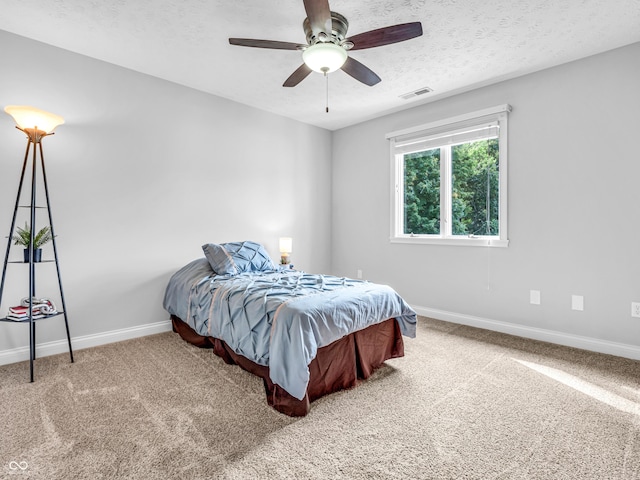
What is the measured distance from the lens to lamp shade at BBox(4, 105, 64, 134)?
2.36m

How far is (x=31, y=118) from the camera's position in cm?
241

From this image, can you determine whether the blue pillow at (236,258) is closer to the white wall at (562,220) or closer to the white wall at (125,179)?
the white wall at (125,179)

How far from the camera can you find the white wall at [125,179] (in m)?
2.75

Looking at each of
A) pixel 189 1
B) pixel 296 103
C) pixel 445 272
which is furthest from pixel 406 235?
pixel 189 1

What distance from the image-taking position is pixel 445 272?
3.91 m

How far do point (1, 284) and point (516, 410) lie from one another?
364cm

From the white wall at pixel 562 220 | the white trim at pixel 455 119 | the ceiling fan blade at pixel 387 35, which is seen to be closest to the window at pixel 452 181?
the white trim at pixel 455 119

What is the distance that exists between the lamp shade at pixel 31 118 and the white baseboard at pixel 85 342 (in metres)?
1.76

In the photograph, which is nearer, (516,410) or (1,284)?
(516,410)

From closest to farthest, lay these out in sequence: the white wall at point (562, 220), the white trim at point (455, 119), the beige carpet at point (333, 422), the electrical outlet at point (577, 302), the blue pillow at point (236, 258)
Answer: the beige carpet at point (333, 422) → the white wall at point (562, 220) → the electrical outlet at point (577, 302) → the blue pillow at point (236, 258) → the white trim at point (455, 119)

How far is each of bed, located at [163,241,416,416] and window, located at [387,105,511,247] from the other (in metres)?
1.65

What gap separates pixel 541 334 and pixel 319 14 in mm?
3339

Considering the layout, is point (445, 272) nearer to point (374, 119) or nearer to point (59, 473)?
point (374, 119)

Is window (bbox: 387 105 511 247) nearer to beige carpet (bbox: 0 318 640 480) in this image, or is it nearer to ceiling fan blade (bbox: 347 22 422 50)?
beige carpet (bbox: 0 318 640 480)
